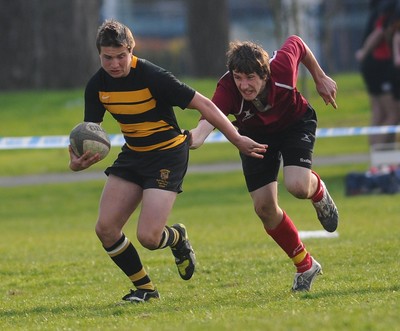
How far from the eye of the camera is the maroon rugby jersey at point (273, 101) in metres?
8.46

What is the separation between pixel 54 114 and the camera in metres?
27.4

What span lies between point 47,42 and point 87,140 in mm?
22618

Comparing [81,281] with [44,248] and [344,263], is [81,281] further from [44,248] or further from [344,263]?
[44,248]

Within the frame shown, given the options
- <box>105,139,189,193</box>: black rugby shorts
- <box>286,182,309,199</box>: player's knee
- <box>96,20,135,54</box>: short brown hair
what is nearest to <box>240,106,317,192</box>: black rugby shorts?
<box>286,182,309,199</box>: player's knee

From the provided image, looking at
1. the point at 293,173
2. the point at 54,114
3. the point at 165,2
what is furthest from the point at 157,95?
the point at 165,2

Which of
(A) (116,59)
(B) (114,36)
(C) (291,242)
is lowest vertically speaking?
(C) (291,242)

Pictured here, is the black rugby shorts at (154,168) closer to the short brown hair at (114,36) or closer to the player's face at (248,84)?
the player's face at (248,84)

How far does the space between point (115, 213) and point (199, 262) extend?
2559 mm

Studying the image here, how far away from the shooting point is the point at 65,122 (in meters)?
26.6

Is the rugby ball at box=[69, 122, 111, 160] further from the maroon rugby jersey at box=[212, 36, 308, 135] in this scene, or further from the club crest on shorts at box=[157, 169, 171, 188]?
the maroon rugby jersey at box=[212, 36, 308, 135]

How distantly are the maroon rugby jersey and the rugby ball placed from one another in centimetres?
88

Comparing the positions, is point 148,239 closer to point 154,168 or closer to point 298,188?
point 154,168

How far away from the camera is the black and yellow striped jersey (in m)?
8.29

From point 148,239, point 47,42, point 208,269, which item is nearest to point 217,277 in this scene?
point 208,269
